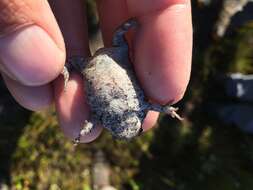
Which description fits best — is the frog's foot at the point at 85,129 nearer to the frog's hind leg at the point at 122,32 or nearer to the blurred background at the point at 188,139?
the frog's hind leg at the point at 122,32

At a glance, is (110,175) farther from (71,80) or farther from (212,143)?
(71,80)

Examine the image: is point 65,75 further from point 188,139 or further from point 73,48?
point 188,139

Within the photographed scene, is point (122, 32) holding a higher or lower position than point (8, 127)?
higher

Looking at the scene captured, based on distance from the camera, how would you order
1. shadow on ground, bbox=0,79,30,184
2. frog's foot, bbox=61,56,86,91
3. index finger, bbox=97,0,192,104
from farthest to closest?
1. shadow on ground, bbox=0,79,30,184
2. frog's foot, bbox=61,56,86,91
3. index finger, bbox=97,0,192,104

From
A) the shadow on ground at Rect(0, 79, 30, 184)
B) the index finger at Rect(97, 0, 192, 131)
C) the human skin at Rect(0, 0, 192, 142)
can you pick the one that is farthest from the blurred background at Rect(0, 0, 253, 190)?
the index finger at Rect(97, 0, 192, 131)

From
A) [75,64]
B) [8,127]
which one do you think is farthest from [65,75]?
[8,127]

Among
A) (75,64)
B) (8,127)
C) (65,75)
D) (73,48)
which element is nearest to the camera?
(65,75)

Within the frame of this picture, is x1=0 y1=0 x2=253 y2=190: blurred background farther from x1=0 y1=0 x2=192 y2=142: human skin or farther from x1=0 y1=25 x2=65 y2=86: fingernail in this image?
x1=0 y1=25 x2=65 y2=86: fingernail

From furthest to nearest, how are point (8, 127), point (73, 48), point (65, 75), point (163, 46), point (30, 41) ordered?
point (8, 127)
point (73, 48)
point (65, 75)
point (163, 46)
point (30, 41)
